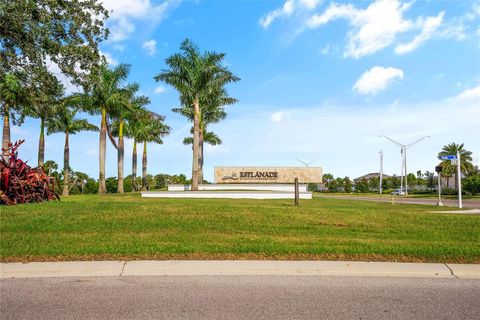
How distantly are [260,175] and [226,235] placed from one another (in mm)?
49105

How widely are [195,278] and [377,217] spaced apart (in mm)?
8901

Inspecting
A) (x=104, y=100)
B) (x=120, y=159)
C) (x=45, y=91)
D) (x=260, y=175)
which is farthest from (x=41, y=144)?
(x=45, y=91)

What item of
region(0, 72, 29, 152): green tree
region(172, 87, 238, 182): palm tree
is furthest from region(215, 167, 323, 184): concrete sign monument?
region(0, 72, 29, 152): green tree

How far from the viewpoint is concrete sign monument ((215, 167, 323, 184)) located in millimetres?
59031

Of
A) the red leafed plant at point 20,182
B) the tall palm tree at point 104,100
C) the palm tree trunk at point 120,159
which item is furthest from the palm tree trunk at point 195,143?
the red leafed plant at point 20,182

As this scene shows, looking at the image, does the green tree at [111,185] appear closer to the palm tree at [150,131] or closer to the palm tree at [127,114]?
the palm tree at [150,131]

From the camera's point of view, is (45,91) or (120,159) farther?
(120,159)

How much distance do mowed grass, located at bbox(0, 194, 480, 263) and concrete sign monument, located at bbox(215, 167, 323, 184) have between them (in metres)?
44.0

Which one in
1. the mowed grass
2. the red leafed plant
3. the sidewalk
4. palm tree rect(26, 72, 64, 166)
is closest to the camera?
the sidewalk

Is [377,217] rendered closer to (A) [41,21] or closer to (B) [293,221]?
(B) [293,221]

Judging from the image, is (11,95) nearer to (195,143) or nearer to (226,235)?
(226,235)

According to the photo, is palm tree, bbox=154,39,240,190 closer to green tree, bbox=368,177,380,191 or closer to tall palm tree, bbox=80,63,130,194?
tall palm tree, bbox=80,63,130,194

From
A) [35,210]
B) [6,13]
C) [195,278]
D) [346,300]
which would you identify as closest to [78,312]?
[195,278]

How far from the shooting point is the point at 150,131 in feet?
197
